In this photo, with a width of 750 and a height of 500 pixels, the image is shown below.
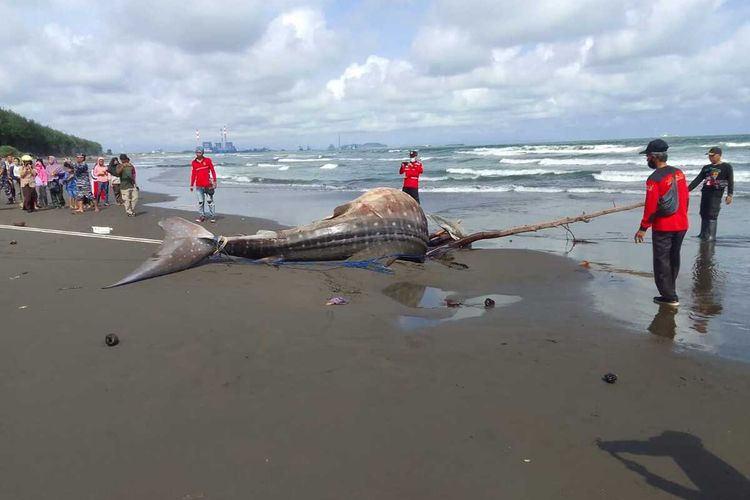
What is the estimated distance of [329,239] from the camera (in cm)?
827

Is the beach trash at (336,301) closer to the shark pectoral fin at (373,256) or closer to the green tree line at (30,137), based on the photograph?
the shark pectoral fin at (373,256)

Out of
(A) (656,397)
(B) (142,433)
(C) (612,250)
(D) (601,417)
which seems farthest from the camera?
(C) (612,250)

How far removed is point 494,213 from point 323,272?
935 centimetres

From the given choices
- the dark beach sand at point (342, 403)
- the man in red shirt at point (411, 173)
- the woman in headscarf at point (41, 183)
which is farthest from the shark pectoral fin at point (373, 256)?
the woman in headscarf at point (41, 183)

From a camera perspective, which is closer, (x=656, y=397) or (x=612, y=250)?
(x=656, y=397)

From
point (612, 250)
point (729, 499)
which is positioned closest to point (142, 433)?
point (729, 499)

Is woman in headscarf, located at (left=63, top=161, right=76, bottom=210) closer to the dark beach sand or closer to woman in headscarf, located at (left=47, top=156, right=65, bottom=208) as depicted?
woman in headscarf, located at (left=47, top=156, right=65, bottom=208)

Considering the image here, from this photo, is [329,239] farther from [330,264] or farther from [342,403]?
[342,403]

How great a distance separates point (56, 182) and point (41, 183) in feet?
1.82

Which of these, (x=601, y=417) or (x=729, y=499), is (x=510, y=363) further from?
(x=729, y=499)

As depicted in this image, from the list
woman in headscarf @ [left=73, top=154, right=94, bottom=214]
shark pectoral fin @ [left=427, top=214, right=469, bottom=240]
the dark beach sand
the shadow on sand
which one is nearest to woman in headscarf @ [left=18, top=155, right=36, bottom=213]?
woman in headscarf @ [left=73, top=154, right=94, bottom=214]

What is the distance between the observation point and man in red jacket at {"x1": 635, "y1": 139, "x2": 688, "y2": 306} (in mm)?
6078

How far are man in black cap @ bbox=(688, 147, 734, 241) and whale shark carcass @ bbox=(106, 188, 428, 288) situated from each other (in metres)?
5.81

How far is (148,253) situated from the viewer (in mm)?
8539
